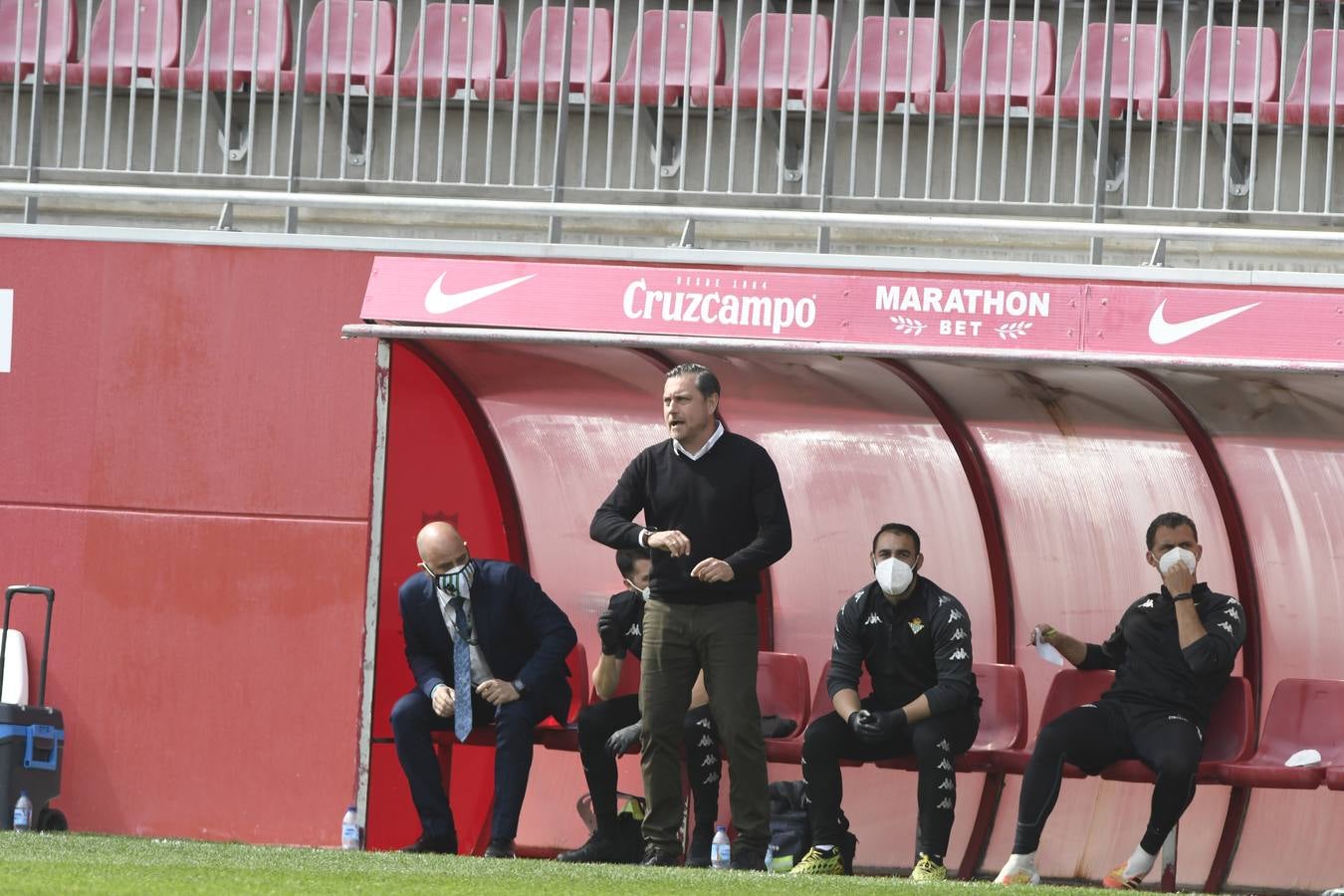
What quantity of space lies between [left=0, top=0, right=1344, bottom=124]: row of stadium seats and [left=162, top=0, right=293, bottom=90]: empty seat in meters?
0.01

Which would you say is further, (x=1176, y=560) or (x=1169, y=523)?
(x=1169, y=523)

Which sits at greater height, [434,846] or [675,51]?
[675,51]

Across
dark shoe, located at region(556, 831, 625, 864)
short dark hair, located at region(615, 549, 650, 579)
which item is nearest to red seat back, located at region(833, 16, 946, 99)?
short dark hair, located at region(615, 549, 650, 579)

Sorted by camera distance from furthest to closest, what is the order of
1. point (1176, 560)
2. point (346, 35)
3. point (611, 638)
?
point (346, 35) → point (611, 638) → point (1176, 560)

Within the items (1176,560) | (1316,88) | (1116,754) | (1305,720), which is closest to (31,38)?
(1316,88)

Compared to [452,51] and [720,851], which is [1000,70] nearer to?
[452,51]

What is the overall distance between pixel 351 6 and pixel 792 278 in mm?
4116

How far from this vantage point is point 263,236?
9.53 metres

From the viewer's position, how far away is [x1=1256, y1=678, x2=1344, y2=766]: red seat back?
8.19 metres

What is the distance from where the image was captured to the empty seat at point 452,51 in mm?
11375

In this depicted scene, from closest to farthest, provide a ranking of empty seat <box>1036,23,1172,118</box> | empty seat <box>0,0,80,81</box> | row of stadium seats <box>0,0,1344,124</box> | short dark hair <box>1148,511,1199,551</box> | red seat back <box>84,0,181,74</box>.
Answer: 1. short dark hair <box>1148,511,1199,551</box>
2. row of stadium seats <box>0,0,1344,124</box>
3. empty seat <box>1036,23,1172,118</box>
4. red seat back <box>84,0,181,74</box>
5. empty seat <box>0,0,80,81</box>

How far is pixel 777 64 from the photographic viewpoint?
39.3 ft

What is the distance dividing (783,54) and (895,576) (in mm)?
4926

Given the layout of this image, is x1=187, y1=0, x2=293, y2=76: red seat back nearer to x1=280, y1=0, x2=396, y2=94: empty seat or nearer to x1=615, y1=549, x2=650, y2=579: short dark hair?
x1=280, y1=0, x2=396, y2=94: empty seat
